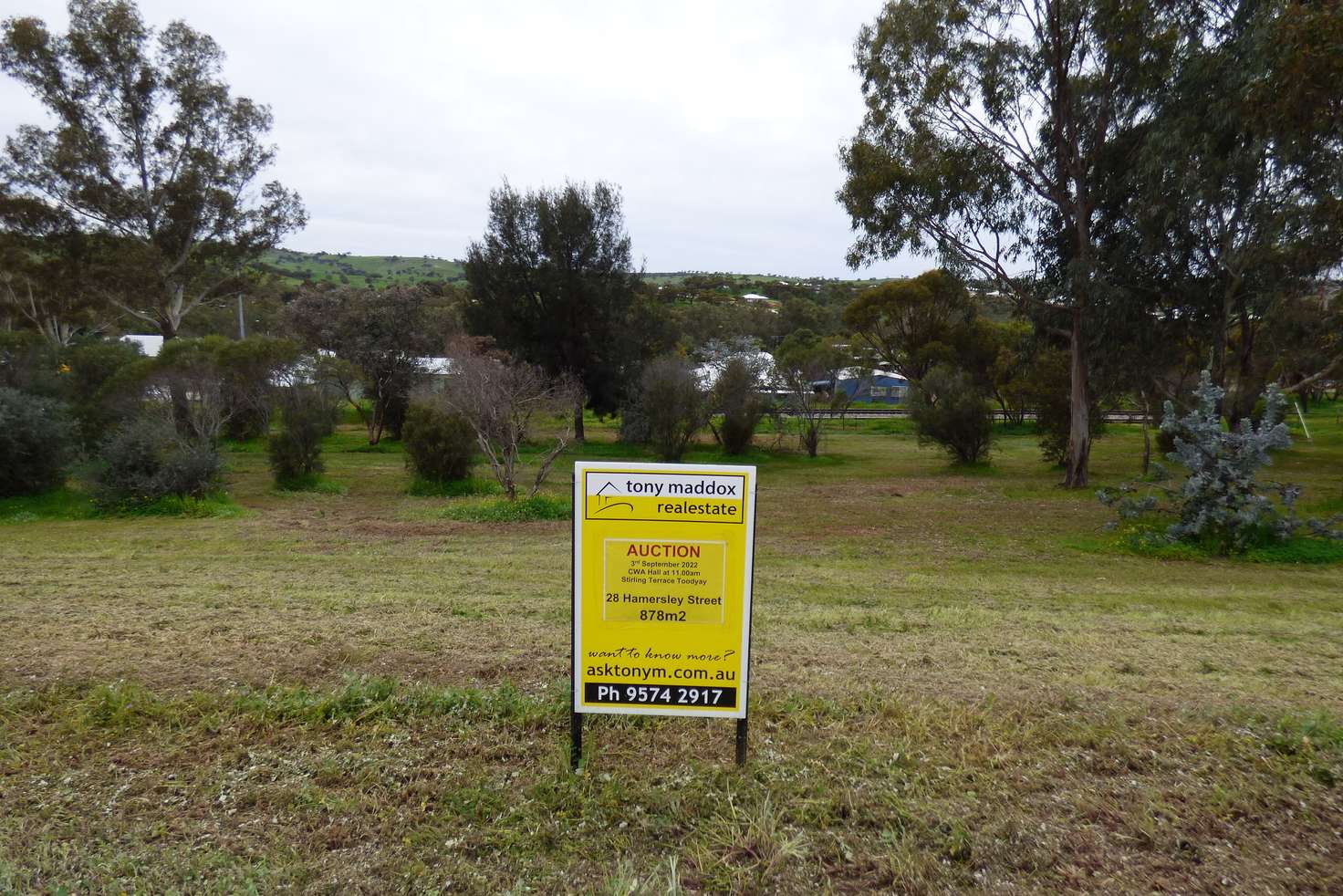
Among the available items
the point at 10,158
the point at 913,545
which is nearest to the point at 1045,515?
the point at 913,545

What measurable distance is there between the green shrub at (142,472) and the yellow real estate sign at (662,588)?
13886 millimetres

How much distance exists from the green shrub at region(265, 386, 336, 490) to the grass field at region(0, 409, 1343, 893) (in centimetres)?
1155

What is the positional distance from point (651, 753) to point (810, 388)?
83.6ft

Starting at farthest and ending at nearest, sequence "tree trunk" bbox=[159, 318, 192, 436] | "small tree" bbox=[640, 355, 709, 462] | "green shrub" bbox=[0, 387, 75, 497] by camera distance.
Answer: "small tree" bbox=[640, 355, 709, 462]
"tree trunk" bbox=[159, 318, 192, 436]
"green shrub" bbox=[0, 387, 75, 497]

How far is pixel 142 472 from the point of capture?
575 inches

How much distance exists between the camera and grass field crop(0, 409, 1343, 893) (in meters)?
2.95

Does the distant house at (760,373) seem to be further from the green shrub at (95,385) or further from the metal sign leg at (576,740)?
the metal sign leg at (576,740)

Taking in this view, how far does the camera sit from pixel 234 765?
3.59 metres

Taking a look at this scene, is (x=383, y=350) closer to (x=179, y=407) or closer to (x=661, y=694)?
(x=179, y=407)

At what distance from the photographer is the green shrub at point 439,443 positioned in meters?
18.6

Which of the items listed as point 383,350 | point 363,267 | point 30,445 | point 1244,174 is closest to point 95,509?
point 30,445

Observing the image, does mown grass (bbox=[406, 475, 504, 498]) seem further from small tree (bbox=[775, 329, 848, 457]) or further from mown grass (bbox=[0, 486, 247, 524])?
small tree (bbox=[775, 329, 848, 457])

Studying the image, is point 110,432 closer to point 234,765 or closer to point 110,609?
point 110,609

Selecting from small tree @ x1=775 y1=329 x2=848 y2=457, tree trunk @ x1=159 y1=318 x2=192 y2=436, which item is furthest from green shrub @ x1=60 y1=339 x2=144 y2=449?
small tree @ x1=775 y1=329 x2=848 y2=457
